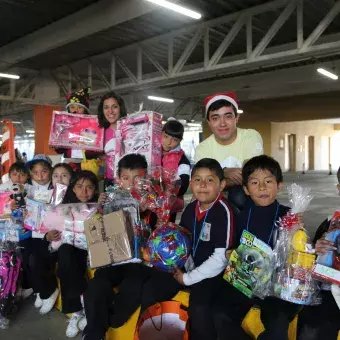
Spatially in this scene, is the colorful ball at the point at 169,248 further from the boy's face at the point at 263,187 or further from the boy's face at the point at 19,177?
the boy's face at the point at 19,177

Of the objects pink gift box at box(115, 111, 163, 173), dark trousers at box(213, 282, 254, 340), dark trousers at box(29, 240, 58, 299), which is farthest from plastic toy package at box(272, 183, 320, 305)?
dark trousers at box(29, 240, 58, 299)

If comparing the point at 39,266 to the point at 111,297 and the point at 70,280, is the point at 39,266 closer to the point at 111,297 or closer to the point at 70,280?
the point at 70,280

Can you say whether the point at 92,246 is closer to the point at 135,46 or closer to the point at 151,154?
the point at 151,154

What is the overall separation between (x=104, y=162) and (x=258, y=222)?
1.66 metres

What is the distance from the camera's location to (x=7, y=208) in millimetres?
3021

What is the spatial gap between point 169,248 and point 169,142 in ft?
3.61

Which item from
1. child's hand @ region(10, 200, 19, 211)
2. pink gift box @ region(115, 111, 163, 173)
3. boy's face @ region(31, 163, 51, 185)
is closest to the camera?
pink gift box @ region(115, 111, 163, 173)

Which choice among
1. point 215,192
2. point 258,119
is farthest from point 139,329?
point 258,119

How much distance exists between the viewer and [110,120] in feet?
9.96

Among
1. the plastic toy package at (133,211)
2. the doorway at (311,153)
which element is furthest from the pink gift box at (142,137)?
the doorway at (311,153)

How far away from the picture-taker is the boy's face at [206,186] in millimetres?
2092

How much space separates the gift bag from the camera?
2.05 metres

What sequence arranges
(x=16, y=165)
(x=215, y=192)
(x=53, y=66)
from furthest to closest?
1. (x=53, y=66)
2. (x=16, y=165)
3. (x=215, y=192)

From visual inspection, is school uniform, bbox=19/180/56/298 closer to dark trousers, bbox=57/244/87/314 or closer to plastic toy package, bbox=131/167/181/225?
dark trousers, bbox=57/244/87/314
